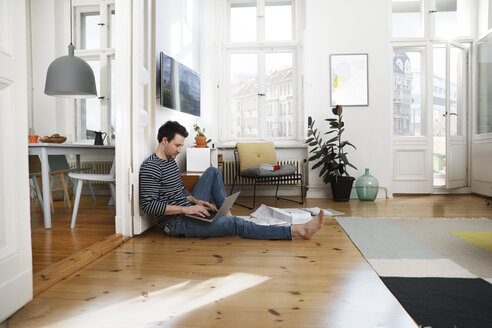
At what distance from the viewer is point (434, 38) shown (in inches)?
192

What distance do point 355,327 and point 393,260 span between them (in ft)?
2.87

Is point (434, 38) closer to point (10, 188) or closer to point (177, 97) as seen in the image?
point (177, 97)

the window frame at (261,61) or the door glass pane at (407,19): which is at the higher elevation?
the door glass pane at (407,19)

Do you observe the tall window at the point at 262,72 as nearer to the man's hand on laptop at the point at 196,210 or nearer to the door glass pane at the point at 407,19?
the door glass pane at the point at 407,19

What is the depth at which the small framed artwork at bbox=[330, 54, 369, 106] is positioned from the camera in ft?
15.6

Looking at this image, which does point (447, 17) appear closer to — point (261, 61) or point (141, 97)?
point (261, 61)

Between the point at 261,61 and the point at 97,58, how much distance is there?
2.45 metres

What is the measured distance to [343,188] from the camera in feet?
14.4

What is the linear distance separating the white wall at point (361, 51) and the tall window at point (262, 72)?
0.52m

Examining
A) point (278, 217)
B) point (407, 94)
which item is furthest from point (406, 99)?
point (278, 217)

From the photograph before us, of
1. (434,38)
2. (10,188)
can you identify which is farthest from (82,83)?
(434,38)

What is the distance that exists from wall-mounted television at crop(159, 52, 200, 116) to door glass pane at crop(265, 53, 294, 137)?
137 cm

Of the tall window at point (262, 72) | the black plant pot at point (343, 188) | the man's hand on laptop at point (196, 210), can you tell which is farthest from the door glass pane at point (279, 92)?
the man's hand on laptop at point (196, 210)

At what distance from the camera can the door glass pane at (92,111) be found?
5137 millimetres
